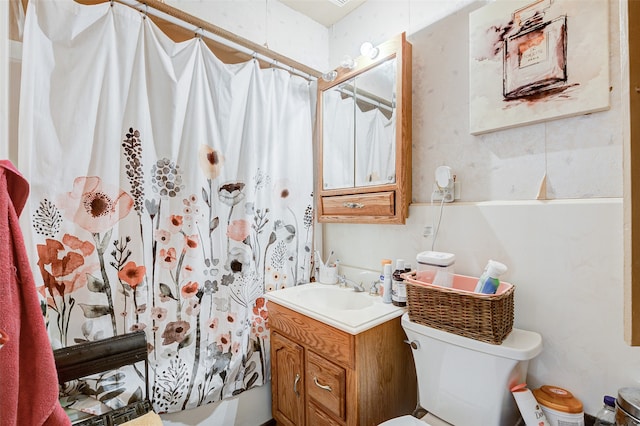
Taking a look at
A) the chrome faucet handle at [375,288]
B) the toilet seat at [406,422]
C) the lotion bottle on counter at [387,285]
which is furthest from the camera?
the chrome faucet handle at [375,288]

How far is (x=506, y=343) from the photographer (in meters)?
0.97

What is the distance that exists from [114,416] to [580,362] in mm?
1693

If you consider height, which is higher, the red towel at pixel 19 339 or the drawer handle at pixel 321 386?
the red towel at pixel 19 339

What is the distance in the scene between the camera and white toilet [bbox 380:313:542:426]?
0.94 m

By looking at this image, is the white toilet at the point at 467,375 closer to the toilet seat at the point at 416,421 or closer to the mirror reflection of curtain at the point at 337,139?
the toilet seat at the point at 416,421

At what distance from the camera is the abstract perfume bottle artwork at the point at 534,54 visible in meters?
1.03

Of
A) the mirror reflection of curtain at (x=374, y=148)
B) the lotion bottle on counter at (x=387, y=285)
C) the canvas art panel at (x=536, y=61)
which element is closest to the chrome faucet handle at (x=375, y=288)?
the lotion bottle on counter at (x=387, y=285)

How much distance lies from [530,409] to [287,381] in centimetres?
104

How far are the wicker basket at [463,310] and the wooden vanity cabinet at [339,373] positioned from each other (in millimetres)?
215

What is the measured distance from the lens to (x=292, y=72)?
71.6 inches

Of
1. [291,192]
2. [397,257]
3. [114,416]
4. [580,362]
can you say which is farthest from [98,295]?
[580,362]

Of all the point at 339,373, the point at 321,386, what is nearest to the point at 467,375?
the point at 339,373

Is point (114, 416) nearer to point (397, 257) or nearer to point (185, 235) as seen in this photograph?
point (185, 235)

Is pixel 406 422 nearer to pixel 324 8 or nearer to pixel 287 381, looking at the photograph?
pixel 287 381
